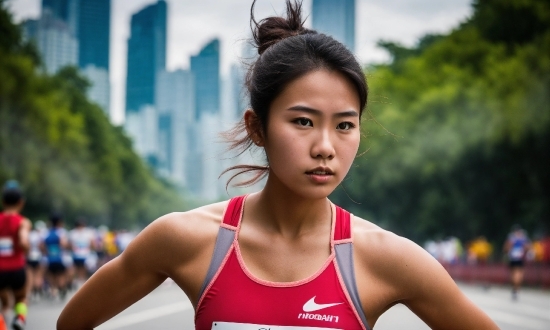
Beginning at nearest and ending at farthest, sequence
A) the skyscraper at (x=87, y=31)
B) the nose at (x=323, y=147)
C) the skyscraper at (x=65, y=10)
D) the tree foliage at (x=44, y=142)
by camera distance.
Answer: the nose at (x=323, y=147) < the tree foliage at (x=44, y=142) < the skyscraper at (x=87, y=31) < the skyscraper at (x=65, y=10)

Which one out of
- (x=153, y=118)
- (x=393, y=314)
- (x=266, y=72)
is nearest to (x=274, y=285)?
(x=266, y=72)

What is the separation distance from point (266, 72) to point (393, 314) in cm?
1469

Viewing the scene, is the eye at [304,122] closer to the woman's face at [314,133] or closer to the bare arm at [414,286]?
the woman's face at [314,133]

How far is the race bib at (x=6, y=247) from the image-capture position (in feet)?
39.1

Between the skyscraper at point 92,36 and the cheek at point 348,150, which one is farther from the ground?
the skyscraper at point 92,36

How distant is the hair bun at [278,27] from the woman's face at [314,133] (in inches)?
17.1

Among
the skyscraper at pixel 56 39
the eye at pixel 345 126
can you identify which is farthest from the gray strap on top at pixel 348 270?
the skyscraper at pixel 56 39

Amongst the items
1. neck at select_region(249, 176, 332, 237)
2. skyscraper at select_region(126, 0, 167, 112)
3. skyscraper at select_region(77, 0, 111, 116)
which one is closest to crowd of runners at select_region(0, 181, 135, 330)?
neck at select_region(249, 176, 332, 237)

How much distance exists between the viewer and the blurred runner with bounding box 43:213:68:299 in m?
21.5

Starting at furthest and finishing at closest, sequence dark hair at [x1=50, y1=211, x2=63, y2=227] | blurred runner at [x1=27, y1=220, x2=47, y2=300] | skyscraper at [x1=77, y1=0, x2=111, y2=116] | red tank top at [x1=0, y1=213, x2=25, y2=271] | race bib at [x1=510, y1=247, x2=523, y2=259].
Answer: skyscraper at [x1=77, y1=0, x2=111, y2=116] → race bib at [x1=510, y1=247, x2=523, y2=259] → blurred runner at [x1=27, y1=220, x2=47, y2=300] → dark hair at [x1=50, y1=211, x2=63, y2=227] → red tank top at [x1=0, y1=213, x2=25, y2=271]

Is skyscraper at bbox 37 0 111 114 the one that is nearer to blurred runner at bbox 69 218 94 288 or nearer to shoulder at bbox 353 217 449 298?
blurred runner at bbox 69 218 94 288

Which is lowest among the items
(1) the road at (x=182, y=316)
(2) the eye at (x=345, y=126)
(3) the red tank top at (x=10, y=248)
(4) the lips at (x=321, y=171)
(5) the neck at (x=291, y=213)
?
(1) the road at (x=182, y=316)

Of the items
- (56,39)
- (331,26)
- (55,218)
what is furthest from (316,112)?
(56,39)

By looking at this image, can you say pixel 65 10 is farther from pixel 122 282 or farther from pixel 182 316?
pixel 122 282
